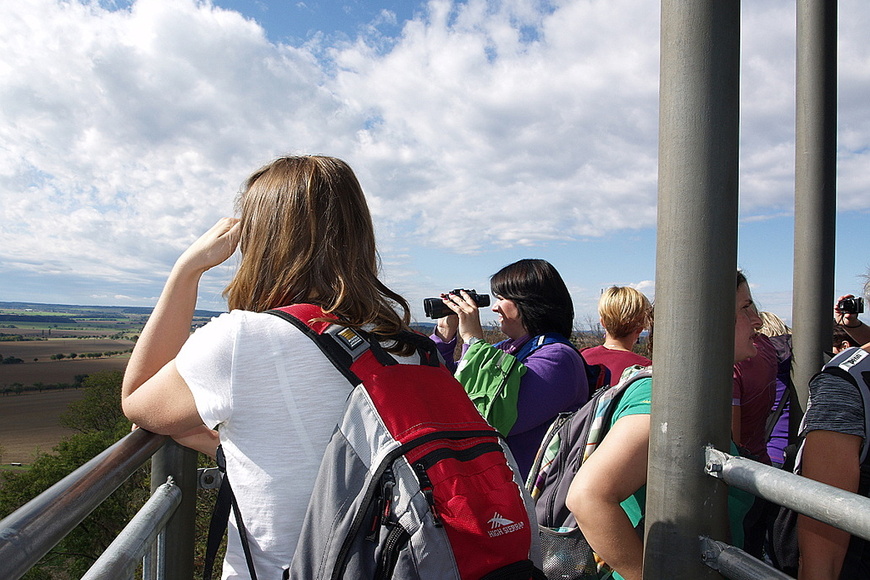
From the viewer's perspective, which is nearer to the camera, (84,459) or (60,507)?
(60,507)

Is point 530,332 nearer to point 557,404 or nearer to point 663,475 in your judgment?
point 557,404

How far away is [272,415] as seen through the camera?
3.95 ft

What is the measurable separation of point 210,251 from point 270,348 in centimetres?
51

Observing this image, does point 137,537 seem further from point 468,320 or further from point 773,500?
point 468,320

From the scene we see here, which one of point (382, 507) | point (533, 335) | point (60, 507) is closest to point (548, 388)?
point (533, 335)

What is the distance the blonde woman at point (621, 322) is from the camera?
10.6 ft

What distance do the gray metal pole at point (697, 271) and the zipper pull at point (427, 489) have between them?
579 millimetres

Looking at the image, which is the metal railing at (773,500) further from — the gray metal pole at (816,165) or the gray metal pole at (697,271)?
the gray metal pole at (816,165)

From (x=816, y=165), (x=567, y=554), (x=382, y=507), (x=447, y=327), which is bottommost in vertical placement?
(x=567, y=554)

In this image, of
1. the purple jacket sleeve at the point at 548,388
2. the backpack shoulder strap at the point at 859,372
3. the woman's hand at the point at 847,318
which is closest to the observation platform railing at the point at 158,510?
the backpack shoulder strap at the point at 859,372

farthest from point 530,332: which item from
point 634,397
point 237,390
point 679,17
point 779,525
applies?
point 237,390

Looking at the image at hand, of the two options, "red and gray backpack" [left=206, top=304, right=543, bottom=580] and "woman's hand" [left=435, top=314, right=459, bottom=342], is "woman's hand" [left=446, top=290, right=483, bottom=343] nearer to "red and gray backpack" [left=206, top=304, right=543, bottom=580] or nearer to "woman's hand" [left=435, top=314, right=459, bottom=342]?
"woman's hand" [left=435, top=314, right=459, bottom=342]

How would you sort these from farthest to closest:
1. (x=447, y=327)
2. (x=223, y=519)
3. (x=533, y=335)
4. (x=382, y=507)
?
(x=447, y=327) < (x=533, y=335) < (x=223, y=519) < (x=382, y=507)

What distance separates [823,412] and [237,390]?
131 cm
